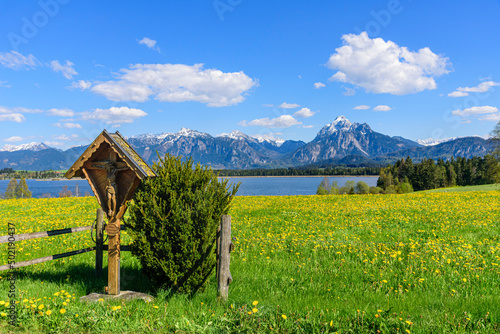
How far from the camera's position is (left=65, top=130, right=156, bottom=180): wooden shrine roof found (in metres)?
6.38

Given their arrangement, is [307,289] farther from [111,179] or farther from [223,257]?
[111,179]

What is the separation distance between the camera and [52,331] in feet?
17.7

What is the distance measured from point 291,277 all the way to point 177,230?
3599mm

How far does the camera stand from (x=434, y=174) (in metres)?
108

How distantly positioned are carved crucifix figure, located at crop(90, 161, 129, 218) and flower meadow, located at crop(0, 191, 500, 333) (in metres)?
2.02

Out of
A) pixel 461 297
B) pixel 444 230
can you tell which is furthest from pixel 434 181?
pixel 461 297

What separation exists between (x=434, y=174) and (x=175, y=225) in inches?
4783

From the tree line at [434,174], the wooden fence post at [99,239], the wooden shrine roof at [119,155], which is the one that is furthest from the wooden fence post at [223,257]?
the tree line at [434,174]

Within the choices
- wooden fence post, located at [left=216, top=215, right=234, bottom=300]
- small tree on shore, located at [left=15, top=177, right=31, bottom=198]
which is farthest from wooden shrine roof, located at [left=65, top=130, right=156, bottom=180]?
small tree on shore, located at [left=15, top=177, right=31, bottom=198]

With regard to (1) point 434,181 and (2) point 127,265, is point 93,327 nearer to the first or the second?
(2) point 127,265

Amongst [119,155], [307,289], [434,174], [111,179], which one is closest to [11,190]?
[111,179]

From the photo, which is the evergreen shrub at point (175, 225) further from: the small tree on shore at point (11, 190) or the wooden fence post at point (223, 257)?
the small tree on shore at point (11, 190)

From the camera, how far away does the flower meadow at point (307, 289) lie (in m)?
5.52

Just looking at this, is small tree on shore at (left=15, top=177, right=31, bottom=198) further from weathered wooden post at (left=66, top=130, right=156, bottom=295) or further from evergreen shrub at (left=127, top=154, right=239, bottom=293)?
evergreen shrub at (left=127, top=154, right=239, bottom=293)
